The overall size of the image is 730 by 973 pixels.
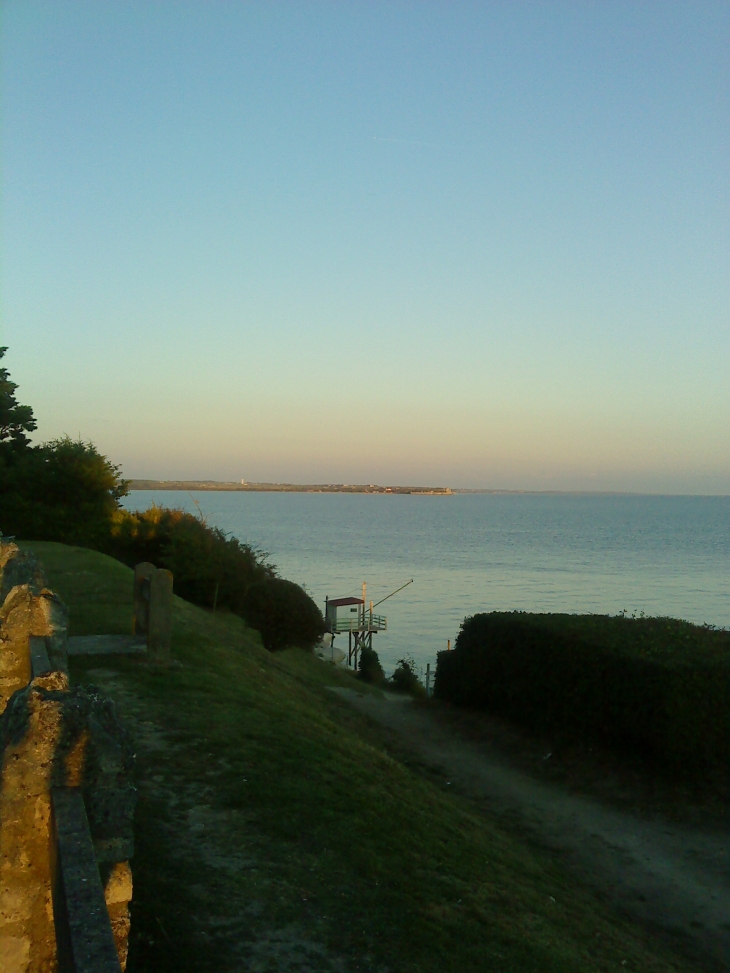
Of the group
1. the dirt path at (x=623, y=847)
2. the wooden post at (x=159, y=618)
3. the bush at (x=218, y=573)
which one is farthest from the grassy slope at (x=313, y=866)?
the bush at (x=218, y=573)

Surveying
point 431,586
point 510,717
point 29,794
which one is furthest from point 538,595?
point 29,794

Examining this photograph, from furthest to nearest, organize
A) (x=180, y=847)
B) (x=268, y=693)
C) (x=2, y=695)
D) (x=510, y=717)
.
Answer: (x=510, y=717)
(x=268, y=693)
(x=180, y=847)
(x=2, y=695)

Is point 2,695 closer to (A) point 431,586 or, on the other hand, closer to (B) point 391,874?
(B) point 391,874

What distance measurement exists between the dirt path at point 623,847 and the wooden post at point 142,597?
4.70 meters

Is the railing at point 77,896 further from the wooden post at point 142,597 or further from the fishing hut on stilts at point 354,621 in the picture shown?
the fishing hut on stilts at point 354,621

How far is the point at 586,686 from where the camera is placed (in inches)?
547

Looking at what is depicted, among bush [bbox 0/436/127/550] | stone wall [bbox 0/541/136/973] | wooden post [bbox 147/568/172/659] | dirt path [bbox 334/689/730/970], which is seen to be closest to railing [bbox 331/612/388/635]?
bush [bbox 0/436/127/550]

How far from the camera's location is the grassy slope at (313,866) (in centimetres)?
526

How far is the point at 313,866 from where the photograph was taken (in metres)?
6.25

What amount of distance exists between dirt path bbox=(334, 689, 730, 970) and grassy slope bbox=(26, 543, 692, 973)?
64 centimetres

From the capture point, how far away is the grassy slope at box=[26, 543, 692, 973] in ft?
17.3

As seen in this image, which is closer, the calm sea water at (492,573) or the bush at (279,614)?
the bush at (279,614)

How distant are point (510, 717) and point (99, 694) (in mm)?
13503

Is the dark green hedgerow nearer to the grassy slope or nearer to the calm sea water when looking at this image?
the grassy slope
